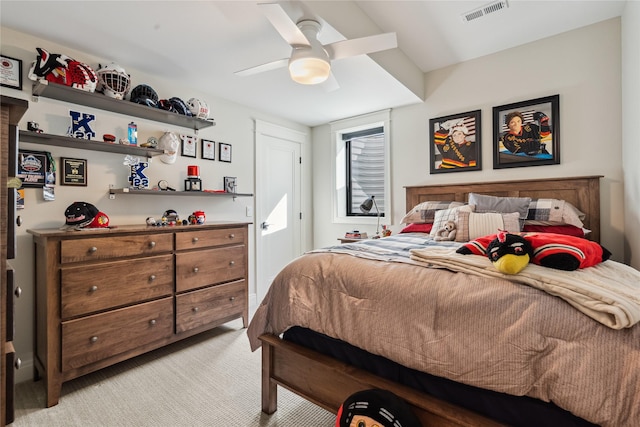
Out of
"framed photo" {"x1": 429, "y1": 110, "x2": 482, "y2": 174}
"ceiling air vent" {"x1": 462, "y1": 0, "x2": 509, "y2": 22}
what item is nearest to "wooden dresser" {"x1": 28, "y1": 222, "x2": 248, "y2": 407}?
"framed photo" {"x1": 429, "y1": 110, "x2": 482, "y2": 174}

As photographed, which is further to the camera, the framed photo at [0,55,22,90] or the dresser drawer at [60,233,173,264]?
the framed photo at [0,55,22,90]

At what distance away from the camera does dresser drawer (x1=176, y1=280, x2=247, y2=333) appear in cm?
251

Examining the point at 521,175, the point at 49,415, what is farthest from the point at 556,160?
the point at 49,415

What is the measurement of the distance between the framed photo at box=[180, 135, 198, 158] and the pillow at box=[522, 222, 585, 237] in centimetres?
305

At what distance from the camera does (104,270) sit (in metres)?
2.08

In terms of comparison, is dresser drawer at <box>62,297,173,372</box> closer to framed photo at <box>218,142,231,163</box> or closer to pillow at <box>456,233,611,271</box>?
framed photo at <box>218,142,231,163</box>

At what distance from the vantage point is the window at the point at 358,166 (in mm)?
4008

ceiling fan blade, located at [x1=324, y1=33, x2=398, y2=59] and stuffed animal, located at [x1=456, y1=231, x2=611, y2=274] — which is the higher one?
ceiling fan blade, located at [x1=324, y1=33, x2=398, y2=59]

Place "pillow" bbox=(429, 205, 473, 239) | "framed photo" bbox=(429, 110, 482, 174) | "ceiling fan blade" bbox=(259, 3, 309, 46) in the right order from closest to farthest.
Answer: "ceiling fan blade" bbox=(259, 3, 309, 46) → "pillow" bbox=(429, 205, 473, 239) → "framed photo" bbox=(429, 110, 482, 174)

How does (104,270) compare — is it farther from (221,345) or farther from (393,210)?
(393,210)

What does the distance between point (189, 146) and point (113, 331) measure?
5.82 feet

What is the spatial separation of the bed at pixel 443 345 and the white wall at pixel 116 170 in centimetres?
172

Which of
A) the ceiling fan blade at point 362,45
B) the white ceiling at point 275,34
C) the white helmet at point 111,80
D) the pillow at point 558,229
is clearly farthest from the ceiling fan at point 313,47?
the pillow at point 558,229

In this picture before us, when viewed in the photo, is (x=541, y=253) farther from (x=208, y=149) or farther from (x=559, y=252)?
(x=208, y=149)
